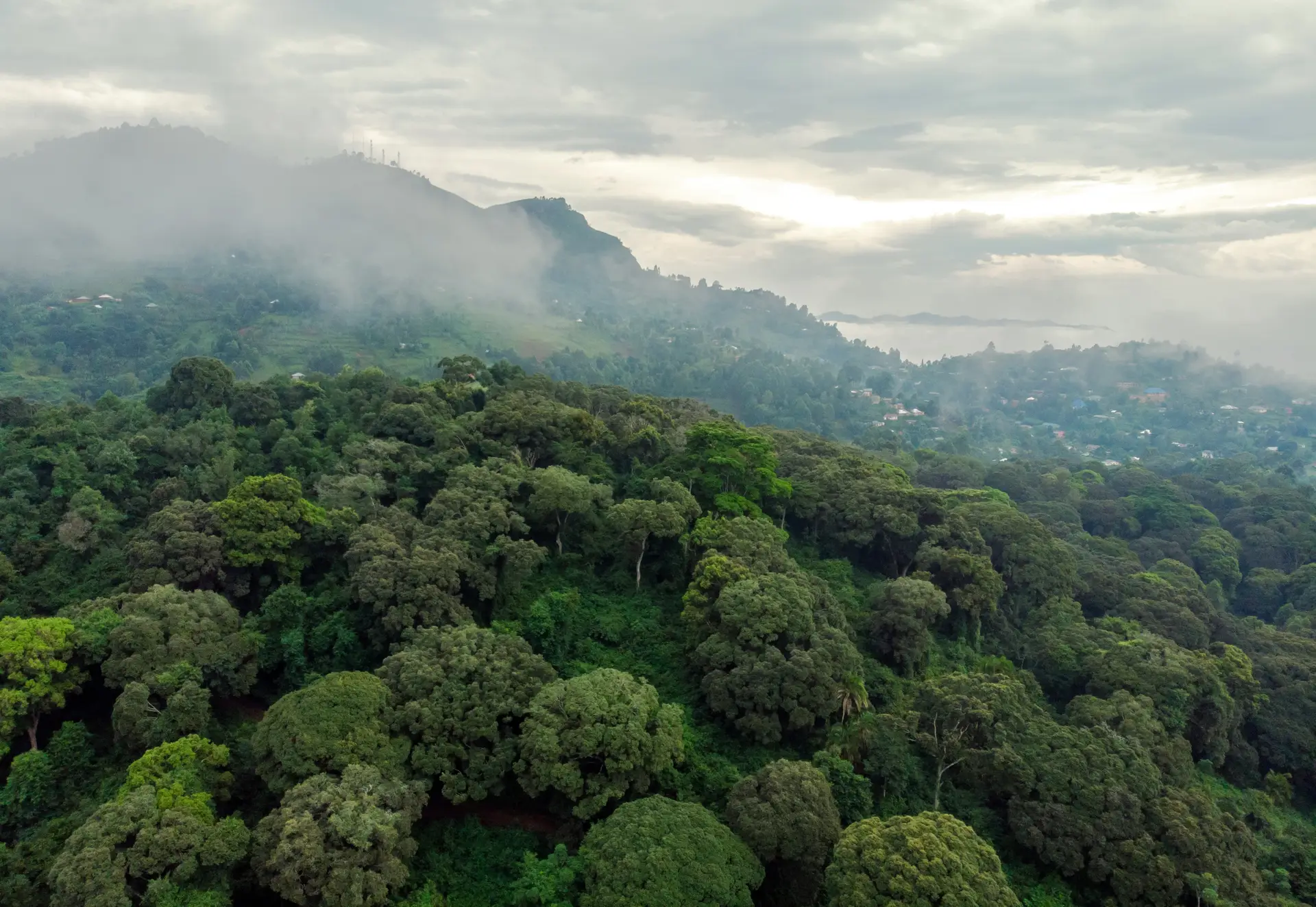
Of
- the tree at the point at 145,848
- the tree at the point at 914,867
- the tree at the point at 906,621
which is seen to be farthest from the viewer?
the tree at the point at 906,621

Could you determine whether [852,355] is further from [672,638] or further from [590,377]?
[672,638]

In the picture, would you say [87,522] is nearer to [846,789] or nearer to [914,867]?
[846,789]

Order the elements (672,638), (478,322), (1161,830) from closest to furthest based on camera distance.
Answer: (1161,830)
(672,638)
(478,322)

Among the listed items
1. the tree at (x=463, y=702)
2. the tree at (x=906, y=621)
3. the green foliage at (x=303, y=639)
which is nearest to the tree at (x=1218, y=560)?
the tree at (x=906, y=621)

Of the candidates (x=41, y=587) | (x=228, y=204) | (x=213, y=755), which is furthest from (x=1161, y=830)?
(x=228, y=204)

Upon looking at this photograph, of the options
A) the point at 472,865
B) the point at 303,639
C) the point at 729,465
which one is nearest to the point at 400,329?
the point at 729,465

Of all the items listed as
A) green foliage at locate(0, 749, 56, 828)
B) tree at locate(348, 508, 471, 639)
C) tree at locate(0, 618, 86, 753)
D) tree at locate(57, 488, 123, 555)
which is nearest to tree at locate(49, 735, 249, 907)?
green foliage at locate(0, 749, 56, 828)

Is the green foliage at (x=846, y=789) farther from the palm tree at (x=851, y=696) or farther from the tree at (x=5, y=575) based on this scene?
the tree at (x=5, y=575)
